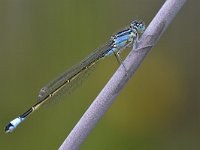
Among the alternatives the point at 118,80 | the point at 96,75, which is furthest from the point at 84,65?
the point at 96,75

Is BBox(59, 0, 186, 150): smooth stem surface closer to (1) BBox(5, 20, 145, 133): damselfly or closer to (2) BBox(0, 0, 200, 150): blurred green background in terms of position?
(1) BBox(5, 20, 145, 133): damselfly

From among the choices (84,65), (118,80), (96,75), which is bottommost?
(118,80)

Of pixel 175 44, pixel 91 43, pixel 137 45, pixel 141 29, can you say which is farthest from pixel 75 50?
pixel 137 45

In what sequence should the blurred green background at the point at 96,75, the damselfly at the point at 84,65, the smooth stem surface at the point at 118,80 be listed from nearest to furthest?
the smooth stem surface at the point at 118,80 → the damselfly at the point at 84,65 → the blurred green background at the point at 96,75

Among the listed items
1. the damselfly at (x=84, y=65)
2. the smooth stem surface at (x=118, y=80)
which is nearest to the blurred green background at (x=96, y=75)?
the damselfly at (x=84, y=65)

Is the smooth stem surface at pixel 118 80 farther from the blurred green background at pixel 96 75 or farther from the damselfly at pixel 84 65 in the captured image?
the blurred green background at pixel 96 75

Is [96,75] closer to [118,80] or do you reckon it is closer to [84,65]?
[84,65]

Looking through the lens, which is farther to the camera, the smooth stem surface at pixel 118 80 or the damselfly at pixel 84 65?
the damselfly at pixel 84 65

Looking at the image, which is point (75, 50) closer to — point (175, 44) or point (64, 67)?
point (64, 67)
